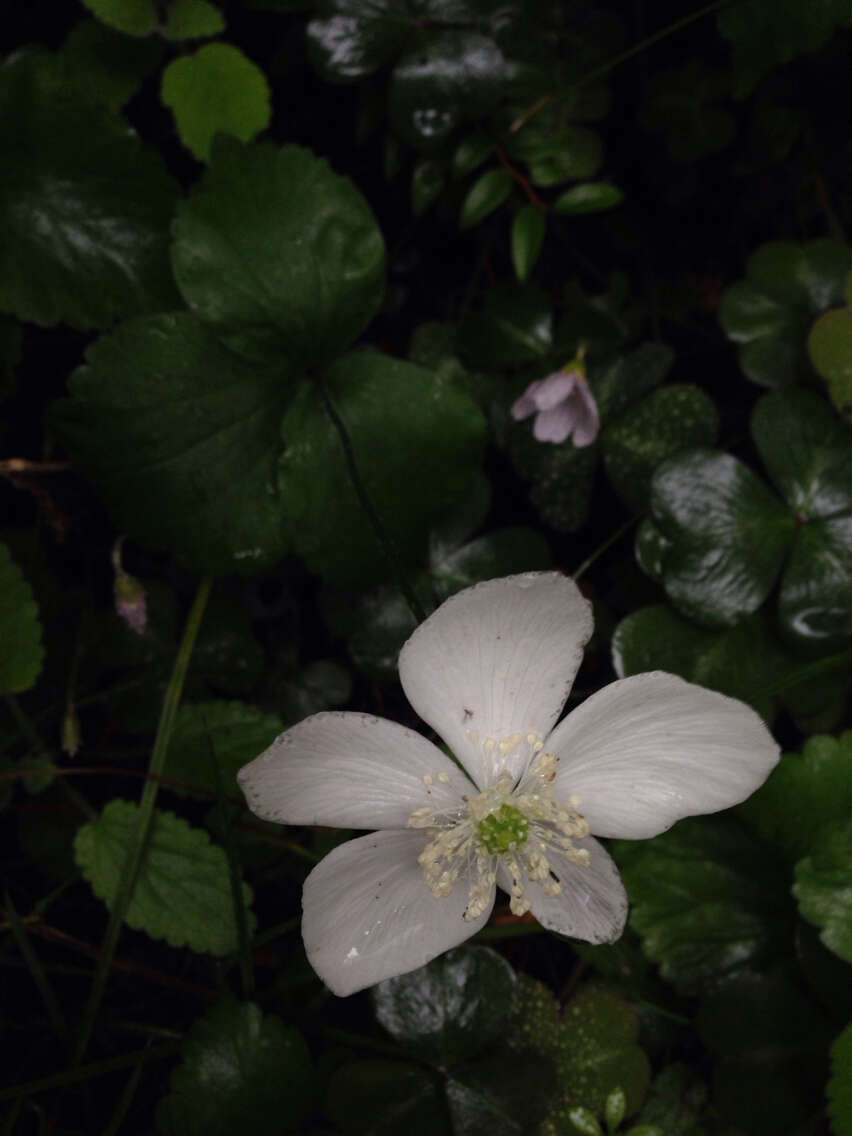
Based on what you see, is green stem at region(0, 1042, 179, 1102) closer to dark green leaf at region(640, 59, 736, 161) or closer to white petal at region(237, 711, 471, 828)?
white petal at region(237, 711, 471, 828)

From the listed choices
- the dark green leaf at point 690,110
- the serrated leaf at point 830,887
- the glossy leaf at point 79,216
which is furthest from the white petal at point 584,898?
the dark green leaf at point 690,110

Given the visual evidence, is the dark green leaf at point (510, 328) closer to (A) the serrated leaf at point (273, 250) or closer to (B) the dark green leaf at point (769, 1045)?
(A) the serrated leaf at point (273, 250)

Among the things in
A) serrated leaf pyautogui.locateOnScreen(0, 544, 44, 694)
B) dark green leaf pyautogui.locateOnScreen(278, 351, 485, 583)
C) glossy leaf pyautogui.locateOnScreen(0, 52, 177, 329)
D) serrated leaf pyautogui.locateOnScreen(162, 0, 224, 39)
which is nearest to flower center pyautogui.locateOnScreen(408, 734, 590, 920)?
dark green leaf pyautogui.locateOnScreen(278, 351, 485, 583)

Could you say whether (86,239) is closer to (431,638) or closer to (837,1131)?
(431,638)

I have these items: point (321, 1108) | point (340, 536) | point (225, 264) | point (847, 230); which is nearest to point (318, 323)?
point (225, 264)

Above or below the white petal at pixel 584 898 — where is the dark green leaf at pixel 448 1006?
below

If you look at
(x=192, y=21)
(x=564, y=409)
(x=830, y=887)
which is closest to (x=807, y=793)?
(x=830, y=887)
